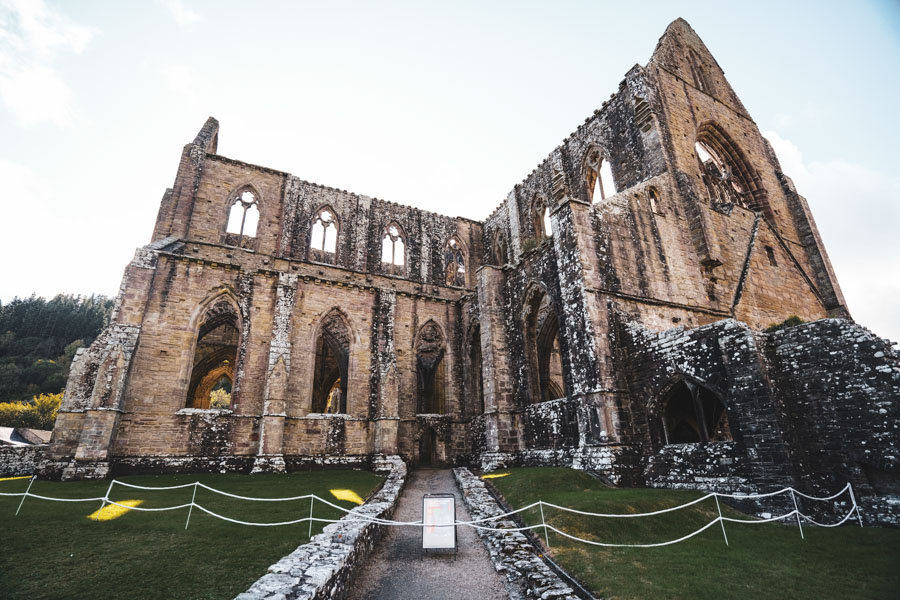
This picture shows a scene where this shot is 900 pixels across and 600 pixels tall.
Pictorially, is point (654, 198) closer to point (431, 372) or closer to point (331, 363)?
point (431, 372)

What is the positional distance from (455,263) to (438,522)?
66.4 ft

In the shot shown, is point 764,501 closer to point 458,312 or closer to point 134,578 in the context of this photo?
point 134,578

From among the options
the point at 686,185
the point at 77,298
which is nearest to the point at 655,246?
the point at 686,185

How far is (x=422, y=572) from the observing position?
609 cm

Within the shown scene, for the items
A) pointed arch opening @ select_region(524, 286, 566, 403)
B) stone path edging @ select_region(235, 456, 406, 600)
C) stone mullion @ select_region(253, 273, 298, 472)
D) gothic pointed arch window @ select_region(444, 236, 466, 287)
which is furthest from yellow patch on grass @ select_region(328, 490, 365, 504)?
gothic pointed arch window @ select_region(444, 236, 466, 287)

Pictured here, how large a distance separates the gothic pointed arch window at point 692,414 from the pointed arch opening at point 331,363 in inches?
485

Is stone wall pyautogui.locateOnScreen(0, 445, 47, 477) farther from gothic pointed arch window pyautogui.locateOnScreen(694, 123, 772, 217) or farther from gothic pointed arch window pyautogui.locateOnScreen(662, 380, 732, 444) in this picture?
gothic pointed arch window pyautogui.locateOnScreen(694, 123, 772, 217)

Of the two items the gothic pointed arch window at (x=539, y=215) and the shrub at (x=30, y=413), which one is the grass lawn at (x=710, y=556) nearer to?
the gothic pointed arch window at (x=539, y=215)

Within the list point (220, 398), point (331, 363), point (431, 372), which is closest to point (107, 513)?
point (431, 372)

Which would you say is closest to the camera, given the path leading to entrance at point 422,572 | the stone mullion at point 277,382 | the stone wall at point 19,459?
the path leading to entrance at point 422,572

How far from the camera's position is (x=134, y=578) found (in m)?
4.61

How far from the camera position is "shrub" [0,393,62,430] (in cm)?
3616

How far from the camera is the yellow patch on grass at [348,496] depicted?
10.2 m

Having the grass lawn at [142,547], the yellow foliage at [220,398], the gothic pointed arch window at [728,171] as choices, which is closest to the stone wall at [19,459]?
the grass lawn at [142,547]
